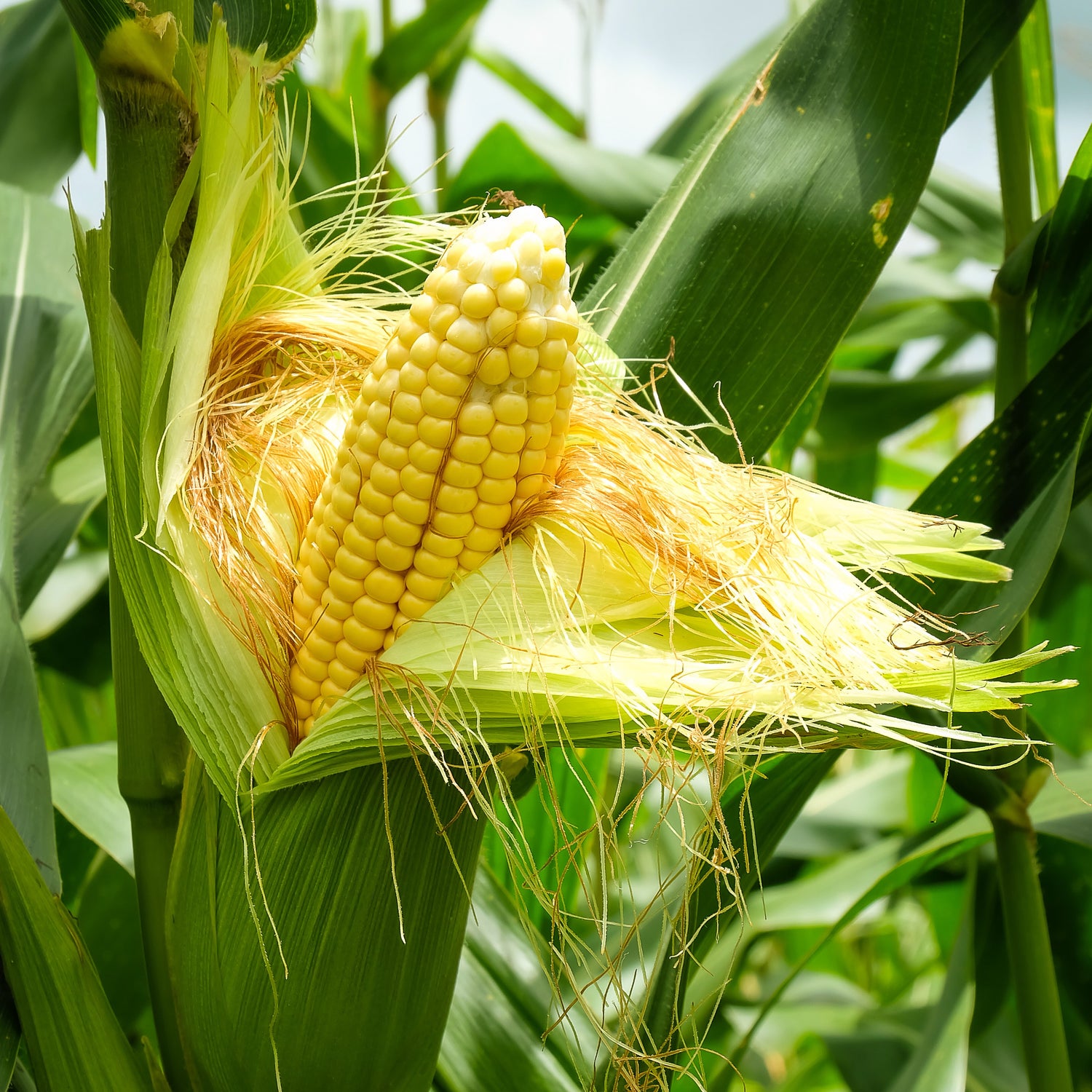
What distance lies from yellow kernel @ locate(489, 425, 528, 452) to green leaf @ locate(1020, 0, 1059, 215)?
0.71 meters

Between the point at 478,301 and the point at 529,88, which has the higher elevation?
the point at 529,88

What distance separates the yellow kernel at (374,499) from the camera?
1.71 feet

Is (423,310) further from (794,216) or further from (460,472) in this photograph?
(794,216)

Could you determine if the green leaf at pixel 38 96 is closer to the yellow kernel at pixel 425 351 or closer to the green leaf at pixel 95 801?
the green leaf at pixel 95 801

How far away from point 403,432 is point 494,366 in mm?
60

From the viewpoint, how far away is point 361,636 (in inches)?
21.3

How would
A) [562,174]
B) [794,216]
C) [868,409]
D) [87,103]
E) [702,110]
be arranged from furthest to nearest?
[702,110] < [868,409] < [562,174] < [87,103] < [794,216]

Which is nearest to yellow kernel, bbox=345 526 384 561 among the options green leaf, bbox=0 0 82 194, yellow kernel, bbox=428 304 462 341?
yellow kernel, bbox=428 304 462 341

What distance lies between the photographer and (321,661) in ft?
1.84

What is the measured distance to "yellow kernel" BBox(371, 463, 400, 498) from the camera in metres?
0.52

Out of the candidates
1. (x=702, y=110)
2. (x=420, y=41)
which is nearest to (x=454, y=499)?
(x=420, y=41)

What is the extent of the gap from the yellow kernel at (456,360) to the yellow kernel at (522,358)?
0.7 inches

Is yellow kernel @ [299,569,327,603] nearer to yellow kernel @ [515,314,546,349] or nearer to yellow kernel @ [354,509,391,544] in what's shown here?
yellow kernel @ [354,509,391,544]

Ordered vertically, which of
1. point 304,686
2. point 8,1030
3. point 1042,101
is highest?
point 1042,101
